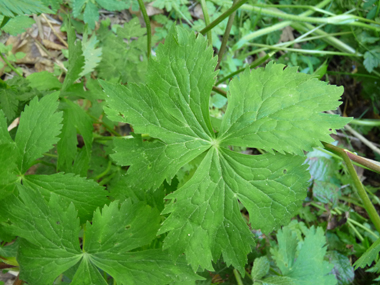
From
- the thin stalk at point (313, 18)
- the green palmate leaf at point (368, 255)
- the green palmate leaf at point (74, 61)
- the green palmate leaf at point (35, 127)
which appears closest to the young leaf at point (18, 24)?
the green palmate leaf at point (74, 61)

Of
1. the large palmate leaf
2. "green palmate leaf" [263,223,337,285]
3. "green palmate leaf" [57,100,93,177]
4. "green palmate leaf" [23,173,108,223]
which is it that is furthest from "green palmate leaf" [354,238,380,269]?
"green palmate leaf" [57,100,93,177]

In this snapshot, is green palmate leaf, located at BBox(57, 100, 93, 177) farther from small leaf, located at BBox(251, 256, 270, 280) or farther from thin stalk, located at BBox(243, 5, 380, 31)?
thin stalk, located at BBox(243, 5, 380, 31)

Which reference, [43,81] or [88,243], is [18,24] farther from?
[88,243]

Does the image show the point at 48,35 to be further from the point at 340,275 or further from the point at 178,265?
the point at 340,275

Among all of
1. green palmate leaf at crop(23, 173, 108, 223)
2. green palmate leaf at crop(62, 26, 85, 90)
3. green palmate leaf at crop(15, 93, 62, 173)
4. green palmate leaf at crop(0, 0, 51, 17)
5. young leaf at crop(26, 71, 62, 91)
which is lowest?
→ green palmate leaf at crop(23, 173, 108, 223)

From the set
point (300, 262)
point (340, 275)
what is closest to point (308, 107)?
point (300, 262)

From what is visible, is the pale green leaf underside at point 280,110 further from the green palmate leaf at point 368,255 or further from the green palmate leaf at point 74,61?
the green palmate leaf at point 74,61
